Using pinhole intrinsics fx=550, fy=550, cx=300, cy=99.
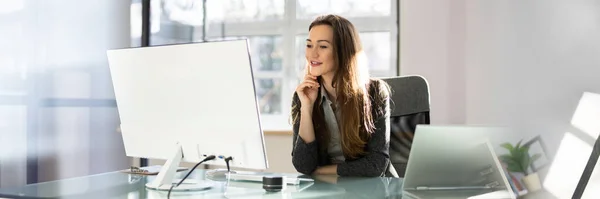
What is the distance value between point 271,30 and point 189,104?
7.67ft

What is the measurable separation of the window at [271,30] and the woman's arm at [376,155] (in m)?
1.65

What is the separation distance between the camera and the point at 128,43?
137 inches

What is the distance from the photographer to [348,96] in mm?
1812

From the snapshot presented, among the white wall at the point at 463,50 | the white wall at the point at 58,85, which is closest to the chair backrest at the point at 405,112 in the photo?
the white wall at the point at 463,50

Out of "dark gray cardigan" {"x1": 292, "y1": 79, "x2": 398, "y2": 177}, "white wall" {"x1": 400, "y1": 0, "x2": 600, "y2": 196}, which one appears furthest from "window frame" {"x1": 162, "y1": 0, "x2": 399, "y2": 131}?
"dark gray cardigan" {"x1": 292, "y1": 79, "x2": 398, "y2": 177}

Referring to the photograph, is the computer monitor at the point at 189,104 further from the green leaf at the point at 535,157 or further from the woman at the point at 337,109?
the green leaf at the point at 535,157

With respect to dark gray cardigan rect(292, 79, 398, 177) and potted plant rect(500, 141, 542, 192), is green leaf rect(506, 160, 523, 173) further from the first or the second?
dark gray cardigan rect(292, 79, 398, 177)

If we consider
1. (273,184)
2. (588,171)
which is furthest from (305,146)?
(588,171)

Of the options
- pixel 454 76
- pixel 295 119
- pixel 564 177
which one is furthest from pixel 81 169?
pixel 564 177

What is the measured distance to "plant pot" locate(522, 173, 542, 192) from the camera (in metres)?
0.52

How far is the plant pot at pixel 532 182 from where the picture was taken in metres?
0.52

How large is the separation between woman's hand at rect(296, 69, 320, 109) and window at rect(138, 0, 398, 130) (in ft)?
5.38

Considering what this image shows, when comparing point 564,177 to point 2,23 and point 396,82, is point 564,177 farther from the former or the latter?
point 2,23

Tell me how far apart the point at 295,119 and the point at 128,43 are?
1941mm
